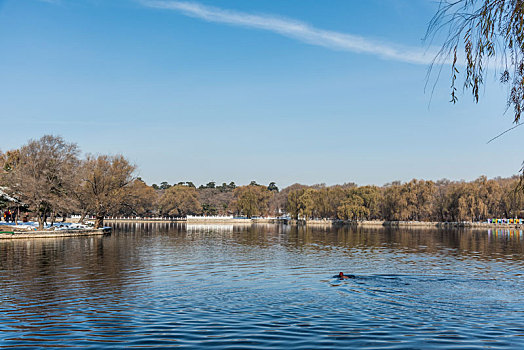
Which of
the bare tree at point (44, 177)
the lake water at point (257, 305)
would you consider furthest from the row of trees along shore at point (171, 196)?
the lake water at point (257, 305)

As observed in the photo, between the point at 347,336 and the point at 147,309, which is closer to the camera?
the point at 347,336

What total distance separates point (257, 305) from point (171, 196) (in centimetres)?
15907

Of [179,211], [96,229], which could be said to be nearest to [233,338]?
[96,229]

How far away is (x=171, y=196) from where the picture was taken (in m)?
174

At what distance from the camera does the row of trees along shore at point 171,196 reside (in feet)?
192

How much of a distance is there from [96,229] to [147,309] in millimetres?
54382

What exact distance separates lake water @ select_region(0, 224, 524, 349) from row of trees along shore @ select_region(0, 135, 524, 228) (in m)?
5.23

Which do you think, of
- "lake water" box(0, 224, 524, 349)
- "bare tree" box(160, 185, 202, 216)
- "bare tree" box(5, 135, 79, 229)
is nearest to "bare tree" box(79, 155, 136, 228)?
"bare tree" box(5, 135, 79, 229)

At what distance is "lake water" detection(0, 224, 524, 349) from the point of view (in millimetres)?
13797

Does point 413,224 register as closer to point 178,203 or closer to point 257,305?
point 178,203

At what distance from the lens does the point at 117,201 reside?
7412cm

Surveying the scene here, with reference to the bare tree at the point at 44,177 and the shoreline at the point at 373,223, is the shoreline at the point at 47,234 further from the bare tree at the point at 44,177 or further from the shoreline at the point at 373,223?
the shoreline at the point at 373,223

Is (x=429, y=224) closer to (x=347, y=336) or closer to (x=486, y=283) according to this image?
(x=486, y=283)

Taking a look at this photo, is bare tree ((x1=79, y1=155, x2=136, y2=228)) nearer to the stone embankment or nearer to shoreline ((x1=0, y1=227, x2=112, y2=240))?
shoreline ((x1=0, y1=227, x2=112, y2=240))
